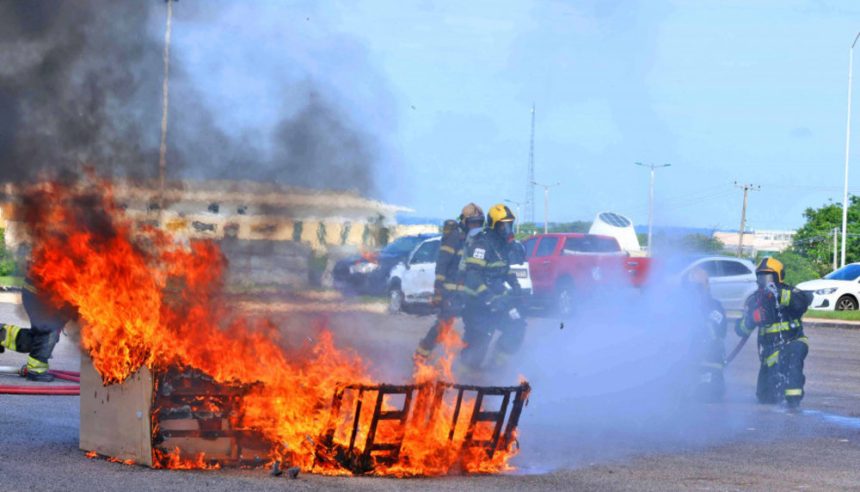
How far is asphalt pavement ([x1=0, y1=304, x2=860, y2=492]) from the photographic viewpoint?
7359mm

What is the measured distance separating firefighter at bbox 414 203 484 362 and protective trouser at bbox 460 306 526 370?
0.21 metres

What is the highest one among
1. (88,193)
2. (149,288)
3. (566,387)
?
(88,193)

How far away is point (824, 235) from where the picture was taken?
5353 centimetres

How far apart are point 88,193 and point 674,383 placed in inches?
280

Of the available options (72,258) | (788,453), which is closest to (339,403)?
(72,258)

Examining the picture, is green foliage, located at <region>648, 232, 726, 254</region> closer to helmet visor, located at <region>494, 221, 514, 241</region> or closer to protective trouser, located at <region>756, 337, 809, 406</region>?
protective trouser, located at <region>756, 337, 809, 406</region>

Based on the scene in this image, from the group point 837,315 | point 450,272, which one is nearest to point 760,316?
point 450,272

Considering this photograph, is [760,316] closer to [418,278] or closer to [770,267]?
[770,267]

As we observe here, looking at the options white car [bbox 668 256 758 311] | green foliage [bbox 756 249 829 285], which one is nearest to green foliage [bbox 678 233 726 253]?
white car [bbox 668 256 758 311]

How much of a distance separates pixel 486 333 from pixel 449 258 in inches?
47.4

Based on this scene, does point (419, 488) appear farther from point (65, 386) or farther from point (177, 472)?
point (65, 386)

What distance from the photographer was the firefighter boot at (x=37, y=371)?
476 inches

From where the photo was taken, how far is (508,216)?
12430 mm

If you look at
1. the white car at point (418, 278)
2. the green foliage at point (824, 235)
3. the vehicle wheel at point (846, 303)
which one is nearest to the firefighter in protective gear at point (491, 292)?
the white car at point (418, 278)
